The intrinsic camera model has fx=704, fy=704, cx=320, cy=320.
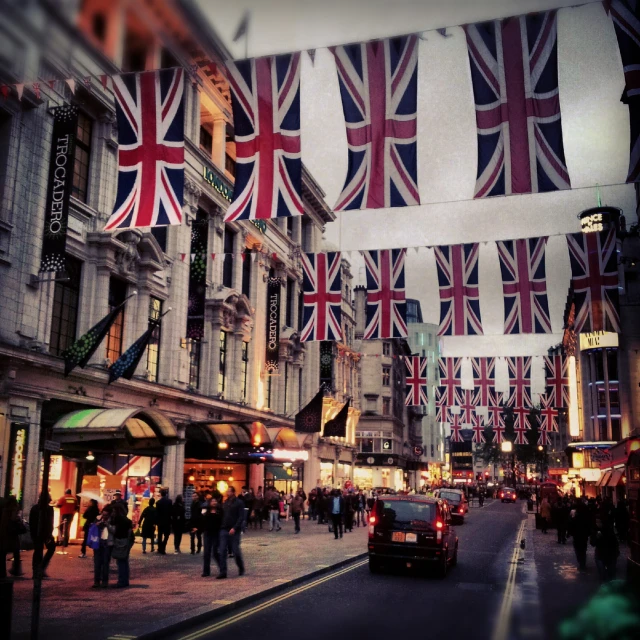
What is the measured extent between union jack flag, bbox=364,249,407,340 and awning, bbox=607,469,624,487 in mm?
19555

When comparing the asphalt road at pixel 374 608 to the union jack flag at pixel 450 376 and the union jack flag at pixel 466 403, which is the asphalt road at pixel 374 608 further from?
the union jack flag at pixel 466 403

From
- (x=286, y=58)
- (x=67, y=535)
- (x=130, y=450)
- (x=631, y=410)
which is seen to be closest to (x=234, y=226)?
(x=130, y=450)

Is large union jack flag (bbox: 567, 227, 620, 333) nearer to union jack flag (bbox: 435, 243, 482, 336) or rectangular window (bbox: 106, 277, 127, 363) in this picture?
union jack flag (bbox: 435, 243, 482, 336)

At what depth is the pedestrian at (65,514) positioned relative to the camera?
20.4m

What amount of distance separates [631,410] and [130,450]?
1742 inches

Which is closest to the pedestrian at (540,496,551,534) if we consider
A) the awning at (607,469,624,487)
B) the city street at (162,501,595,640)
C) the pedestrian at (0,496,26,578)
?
the awning at (607,469,624,487)

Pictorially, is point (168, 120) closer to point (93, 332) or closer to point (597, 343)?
point (93, 332)

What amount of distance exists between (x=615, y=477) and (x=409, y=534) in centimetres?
2735

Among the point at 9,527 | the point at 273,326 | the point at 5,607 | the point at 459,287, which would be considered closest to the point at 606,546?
the point at 459,287

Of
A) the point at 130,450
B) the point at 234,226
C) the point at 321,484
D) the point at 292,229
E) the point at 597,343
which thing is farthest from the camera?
the point at 597,343

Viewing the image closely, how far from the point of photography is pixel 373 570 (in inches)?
667

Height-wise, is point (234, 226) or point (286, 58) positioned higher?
point (234, 226)

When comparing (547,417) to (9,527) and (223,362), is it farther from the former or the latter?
(9,527)

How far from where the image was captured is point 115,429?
20438mm
